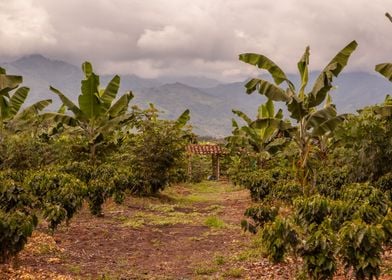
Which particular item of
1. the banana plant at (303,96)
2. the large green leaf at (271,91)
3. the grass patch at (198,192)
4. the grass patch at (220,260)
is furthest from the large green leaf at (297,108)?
the grass patch at (198,192)

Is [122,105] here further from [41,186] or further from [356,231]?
[356,231]

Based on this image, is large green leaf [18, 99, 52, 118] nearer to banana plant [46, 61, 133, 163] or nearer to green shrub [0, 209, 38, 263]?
banana plant [46, 61, 133, 163]

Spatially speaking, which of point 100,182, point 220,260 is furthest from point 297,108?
point 100,182

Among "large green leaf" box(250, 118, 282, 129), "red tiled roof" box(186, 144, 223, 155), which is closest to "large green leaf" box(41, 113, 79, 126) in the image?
"large green leaf" box(250, 118, 282, 129)

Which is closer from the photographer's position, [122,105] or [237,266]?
[237,266]

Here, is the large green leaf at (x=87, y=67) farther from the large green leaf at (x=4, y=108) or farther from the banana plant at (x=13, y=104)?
the large green leaf at (x=4, y=108)

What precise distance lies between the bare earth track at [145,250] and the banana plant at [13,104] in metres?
5.53

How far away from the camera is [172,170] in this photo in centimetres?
2133

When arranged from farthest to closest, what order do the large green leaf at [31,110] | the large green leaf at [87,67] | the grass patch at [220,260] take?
the large green leaf at [87,67]
the large green leaf at [31,110]
the grass patch at [220,260]

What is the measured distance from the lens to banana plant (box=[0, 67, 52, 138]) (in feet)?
53.8

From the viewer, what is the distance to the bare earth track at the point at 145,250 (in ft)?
29.0

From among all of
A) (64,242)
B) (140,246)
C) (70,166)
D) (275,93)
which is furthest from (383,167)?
(70,166)

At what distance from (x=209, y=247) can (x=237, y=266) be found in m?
2.33

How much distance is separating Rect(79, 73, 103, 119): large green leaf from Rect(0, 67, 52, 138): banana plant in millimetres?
2425
